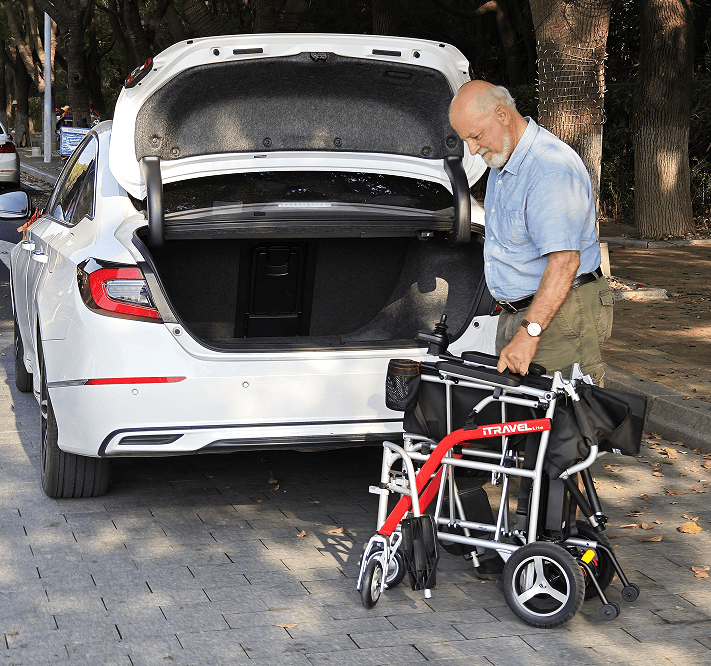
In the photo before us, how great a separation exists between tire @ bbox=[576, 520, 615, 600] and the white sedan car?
42.4 inches

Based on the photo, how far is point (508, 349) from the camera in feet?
12.7

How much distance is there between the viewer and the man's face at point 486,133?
3916 mm

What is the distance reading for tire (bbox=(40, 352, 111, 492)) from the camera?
16.6 ft

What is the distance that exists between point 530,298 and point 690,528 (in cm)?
150

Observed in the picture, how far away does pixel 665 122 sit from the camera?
1402 cm

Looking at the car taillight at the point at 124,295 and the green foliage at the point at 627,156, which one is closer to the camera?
the car taillight at the point at 124,295

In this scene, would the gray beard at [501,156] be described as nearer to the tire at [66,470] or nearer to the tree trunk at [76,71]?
the tire at [66,470]

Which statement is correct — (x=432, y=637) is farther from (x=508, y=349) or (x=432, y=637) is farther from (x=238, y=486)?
(x=238, y=486)

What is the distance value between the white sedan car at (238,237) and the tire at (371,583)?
91cm

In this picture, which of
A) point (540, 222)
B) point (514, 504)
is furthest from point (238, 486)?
point (540, 222)

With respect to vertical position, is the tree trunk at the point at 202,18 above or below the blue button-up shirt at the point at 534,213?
above

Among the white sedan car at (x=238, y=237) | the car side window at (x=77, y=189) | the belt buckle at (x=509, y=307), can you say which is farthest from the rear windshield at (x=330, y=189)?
the belt buckle at (x=509, y=307)

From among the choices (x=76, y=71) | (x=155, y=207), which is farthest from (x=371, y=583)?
(x=76, y=71)

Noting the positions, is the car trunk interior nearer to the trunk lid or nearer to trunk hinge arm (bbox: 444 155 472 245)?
trunk hinge arm (bbox: 444 155 472 245)
